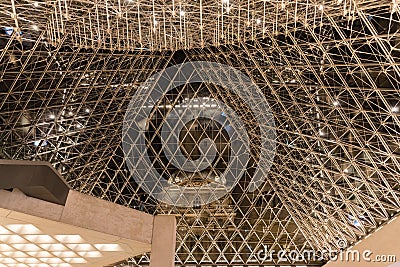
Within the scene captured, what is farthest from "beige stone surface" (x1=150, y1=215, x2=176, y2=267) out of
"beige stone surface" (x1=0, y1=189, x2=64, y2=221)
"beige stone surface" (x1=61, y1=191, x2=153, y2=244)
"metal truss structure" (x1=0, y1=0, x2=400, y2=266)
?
"metal truss structure" (x1=0, y1=0, x2=400, y2=266)

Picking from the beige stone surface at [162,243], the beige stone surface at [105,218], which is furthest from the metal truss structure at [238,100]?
the beige stone surface at [162,243]

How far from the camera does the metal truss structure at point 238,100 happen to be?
60.5 feet

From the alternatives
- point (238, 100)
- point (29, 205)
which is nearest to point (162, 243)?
point (29, 205)

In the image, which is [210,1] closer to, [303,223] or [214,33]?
[214,33]

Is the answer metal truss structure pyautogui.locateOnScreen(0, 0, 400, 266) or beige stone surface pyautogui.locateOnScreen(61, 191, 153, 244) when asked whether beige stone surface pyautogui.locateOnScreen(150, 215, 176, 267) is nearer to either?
beige stone surface pyautogui.locateOnScreen(61, 191, 153, 244)

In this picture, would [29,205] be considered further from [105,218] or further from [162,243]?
[162,243]

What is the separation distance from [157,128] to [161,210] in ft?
18.4

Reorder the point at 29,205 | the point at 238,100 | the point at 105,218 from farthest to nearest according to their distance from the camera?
the point at 238,100 → the point at 105,218 → the point at 29,205

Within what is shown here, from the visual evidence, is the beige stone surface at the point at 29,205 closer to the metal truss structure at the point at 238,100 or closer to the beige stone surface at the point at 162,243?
the beige stone surface at the point at 162,243

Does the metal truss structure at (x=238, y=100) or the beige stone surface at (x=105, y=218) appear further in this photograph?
the metal truss structure at (x=238, y=100)

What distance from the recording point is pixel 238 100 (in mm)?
29547

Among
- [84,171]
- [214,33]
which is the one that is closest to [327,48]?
[214,33]

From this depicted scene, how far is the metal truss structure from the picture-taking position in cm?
1844

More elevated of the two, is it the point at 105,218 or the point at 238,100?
the point at 238,100
